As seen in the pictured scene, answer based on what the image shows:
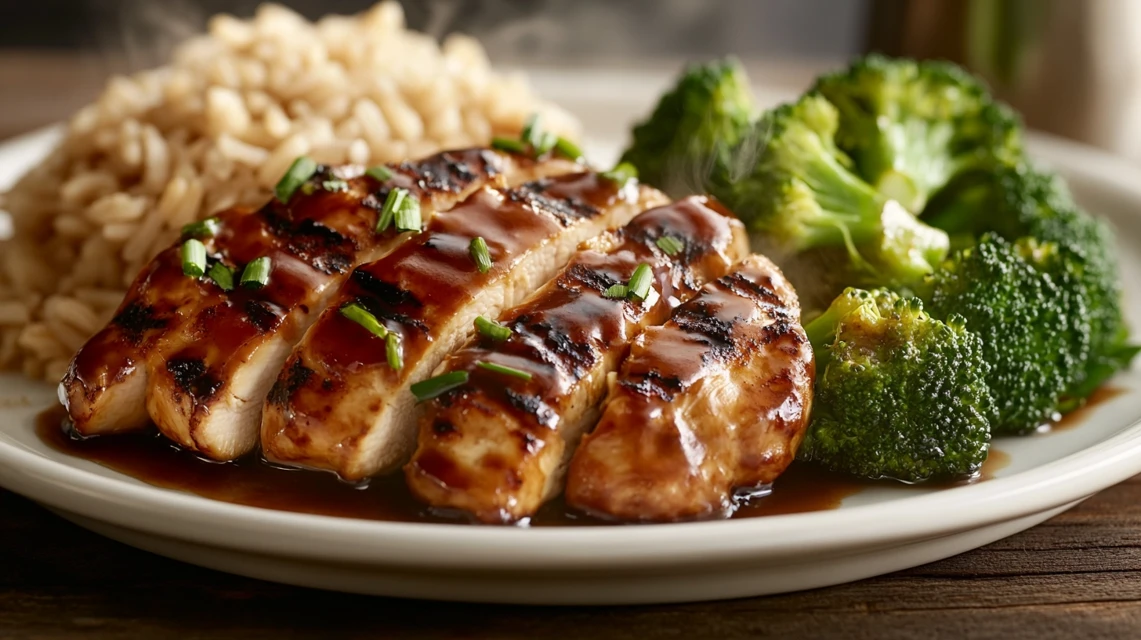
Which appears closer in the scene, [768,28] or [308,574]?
[308,574]

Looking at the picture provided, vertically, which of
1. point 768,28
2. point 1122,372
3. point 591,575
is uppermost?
point 591,575

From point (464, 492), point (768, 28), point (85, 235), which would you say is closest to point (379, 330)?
point (464, 492)

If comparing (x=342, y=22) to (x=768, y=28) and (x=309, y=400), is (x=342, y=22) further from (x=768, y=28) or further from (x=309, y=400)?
(x=768, y=28)

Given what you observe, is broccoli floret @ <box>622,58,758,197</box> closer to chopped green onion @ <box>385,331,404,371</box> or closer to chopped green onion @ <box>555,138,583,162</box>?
chopped green onion @ <box>555,138,583,162</box>

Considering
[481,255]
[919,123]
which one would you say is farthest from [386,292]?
[919,123]

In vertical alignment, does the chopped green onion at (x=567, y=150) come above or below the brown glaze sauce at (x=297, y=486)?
above

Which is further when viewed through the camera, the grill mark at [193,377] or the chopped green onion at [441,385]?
the grill mark at [193,377]

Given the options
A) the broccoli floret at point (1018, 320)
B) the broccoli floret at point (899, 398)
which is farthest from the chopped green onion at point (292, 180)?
the broccoli floret at point (1018, 320)

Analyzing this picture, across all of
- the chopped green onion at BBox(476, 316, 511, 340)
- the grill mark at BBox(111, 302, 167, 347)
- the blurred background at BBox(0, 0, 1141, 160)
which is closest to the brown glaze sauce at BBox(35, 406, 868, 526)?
the grill mark at BBox(111, 302, 167, 347)

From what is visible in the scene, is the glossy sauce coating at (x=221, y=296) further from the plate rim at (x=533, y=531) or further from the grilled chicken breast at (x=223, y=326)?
the plate rim at (x=533, y=531)
